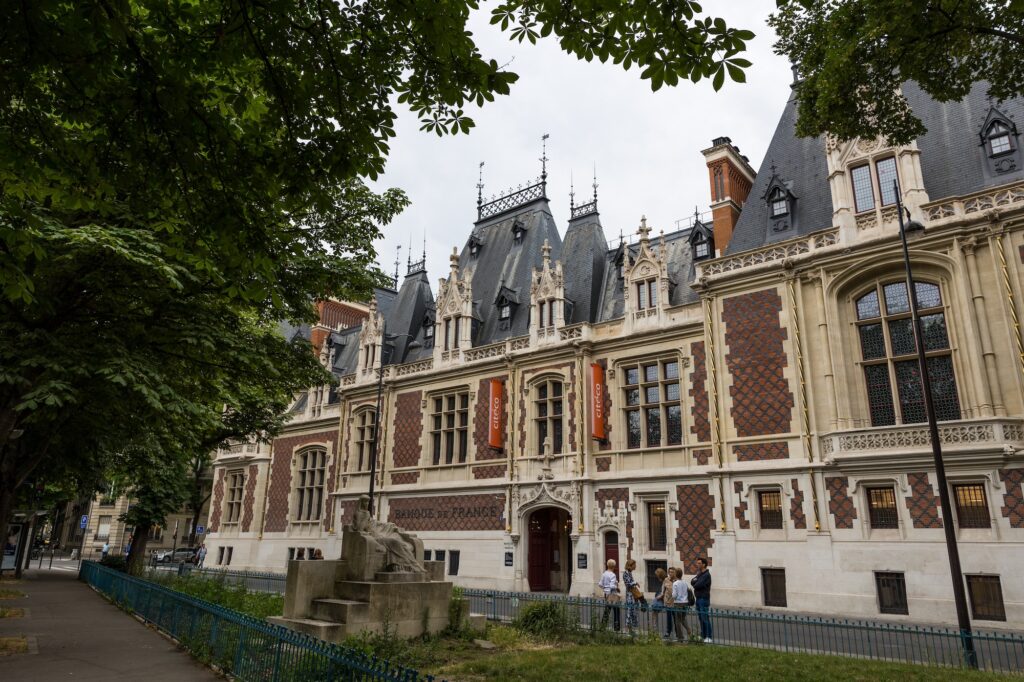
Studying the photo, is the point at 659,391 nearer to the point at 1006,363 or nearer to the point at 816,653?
the point at 1006,363

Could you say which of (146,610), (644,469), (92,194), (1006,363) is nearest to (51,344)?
(92,194)

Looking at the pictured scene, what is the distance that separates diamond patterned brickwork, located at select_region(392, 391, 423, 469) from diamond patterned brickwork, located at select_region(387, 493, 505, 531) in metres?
1.89

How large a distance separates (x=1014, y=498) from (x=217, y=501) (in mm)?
41286

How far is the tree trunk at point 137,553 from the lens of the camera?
24748mm

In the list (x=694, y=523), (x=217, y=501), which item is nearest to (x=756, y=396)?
(x=694, y=523)

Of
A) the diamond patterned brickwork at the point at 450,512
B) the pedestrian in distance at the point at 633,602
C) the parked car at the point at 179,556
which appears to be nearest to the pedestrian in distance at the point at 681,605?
the pedestrian in distance at the point at 633,602

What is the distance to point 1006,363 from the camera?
695 inches

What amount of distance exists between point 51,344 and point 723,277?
19250 mm

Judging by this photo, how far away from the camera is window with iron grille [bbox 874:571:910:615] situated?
58.2 ft

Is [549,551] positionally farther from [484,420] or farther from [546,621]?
[546,621]

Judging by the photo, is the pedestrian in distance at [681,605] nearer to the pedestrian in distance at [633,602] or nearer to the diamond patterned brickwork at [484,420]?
the pedestrian in distance at [633,602]

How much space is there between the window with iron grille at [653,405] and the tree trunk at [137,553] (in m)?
18.7

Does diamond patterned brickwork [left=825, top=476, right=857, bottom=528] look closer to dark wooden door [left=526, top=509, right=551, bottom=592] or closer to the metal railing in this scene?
the metal railing

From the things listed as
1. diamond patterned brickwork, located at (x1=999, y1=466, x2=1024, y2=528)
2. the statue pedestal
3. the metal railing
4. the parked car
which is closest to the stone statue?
the statue pedestal
